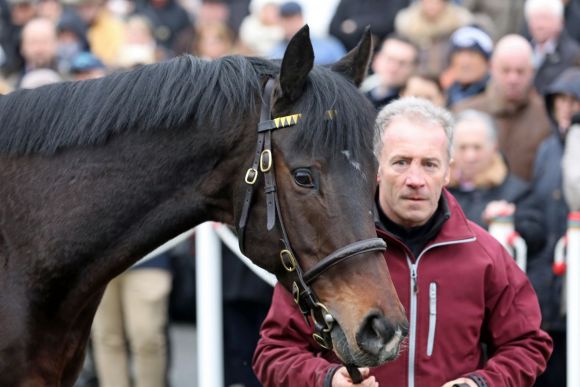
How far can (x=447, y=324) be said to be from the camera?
3920mm

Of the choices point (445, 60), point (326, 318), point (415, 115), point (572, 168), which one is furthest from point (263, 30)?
point (326, 318)

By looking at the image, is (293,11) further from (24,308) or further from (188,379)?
(24,308)

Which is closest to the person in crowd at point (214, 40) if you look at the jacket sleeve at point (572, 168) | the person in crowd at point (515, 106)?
the person in crowd at point (515, 106)

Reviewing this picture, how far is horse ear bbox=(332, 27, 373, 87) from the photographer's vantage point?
3.95m

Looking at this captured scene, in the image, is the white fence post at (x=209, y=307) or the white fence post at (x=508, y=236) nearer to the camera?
the white fence post at (x=508, y=236)

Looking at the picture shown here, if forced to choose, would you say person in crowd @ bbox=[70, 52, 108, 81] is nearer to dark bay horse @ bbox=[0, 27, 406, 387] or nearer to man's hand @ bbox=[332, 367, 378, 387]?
dark bay horse @ bbox=[0, 27, 406, 387]

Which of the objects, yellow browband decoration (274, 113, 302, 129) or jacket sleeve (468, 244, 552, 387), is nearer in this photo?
yellow browband decoration (274, 113, 302, 129)

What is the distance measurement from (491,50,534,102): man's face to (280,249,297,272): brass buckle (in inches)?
163

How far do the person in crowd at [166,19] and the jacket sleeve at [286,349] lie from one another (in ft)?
26.7

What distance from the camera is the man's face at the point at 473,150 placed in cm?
640

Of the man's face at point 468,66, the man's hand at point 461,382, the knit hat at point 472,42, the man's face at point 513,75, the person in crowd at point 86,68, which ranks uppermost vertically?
the person in crowd at point 86,68

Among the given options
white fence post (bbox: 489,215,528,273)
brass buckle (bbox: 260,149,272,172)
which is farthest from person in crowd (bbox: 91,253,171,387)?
brass buckle (bbox: 260,149,272,172)

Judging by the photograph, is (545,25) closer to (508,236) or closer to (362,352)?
(508,236)

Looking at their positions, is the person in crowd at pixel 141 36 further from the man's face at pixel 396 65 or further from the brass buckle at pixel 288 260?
the brass buckle at pixel 288 260
